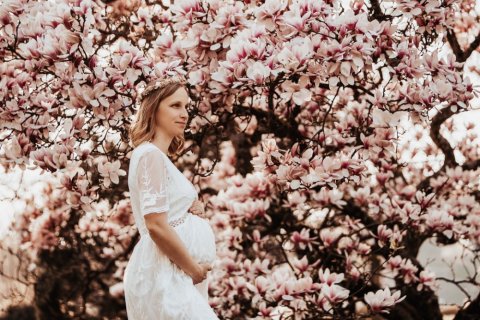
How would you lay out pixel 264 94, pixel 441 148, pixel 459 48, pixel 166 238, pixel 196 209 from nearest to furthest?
pixel 166 238, pixel 196 209, pixel 264 94, pixel 459 48, pixel 441 148

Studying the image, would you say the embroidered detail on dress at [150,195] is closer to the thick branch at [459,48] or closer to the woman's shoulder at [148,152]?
the woman's shoulder at [148,152]

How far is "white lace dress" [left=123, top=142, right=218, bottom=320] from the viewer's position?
6.73 ft

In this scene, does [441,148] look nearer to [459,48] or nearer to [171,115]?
[459,48]

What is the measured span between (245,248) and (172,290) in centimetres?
335

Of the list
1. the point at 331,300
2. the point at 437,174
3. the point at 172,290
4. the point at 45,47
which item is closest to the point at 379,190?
the point at 437,174

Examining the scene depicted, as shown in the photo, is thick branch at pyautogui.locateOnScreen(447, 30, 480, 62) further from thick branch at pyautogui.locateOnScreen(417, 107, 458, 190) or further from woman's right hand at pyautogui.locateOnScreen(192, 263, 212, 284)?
woman's right hand at pyautogui.locateOnScreen(192, 263, 212, 284)

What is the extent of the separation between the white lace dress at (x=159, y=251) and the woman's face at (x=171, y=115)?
0.12 m

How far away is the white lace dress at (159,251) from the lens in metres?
2.05

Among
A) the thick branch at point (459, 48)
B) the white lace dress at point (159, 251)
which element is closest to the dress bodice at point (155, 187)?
the white lace dress at point (159, 251)

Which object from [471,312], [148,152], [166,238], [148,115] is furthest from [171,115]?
[471,312]

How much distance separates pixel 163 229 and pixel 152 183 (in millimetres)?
150

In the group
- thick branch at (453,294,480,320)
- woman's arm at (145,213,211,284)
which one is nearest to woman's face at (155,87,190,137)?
woman's arm at (145,213,211,284)

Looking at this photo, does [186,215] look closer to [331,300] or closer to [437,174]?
[331,300]

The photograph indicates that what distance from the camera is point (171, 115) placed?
2.25 meters
